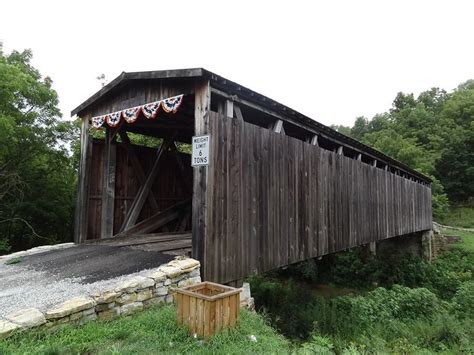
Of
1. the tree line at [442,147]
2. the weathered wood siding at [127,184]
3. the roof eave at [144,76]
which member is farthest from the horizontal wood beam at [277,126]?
the tree line at [442,147]

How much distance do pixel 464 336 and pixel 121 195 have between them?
753cm

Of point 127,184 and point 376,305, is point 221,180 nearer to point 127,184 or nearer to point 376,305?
point 127,184

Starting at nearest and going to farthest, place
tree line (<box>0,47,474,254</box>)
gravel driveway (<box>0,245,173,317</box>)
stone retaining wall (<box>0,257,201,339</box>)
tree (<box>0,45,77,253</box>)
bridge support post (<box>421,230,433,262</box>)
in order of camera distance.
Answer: stone retaining wall (<box>0,257,201,339</box>), gravel driveway (<box>0,245,173,317</box>), tree line (<box>0,47,474,254</box>), tree (<box>0,45,77,253</box>), bridge support post (<box>421,230,433,262</box>)

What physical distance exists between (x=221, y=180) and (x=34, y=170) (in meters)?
8.88

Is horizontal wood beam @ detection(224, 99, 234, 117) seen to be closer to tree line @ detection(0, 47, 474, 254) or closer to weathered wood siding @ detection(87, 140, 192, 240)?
weathered wood siding @ detection(87, 140, 192, 240)

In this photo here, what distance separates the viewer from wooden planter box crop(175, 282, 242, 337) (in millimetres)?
2668

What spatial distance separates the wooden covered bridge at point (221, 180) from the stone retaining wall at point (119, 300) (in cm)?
33

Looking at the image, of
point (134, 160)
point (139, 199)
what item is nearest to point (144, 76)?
point (134, 160)

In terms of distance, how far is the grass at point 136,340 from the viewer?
2.34m

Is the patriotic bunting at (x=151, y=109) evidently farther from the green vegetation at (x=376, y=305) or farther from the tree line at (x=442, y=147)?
the tree line at (x=442, y=147)

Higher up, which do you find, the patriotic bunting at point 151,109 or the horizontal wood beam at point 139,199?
the patriotic bunting at point 151,109

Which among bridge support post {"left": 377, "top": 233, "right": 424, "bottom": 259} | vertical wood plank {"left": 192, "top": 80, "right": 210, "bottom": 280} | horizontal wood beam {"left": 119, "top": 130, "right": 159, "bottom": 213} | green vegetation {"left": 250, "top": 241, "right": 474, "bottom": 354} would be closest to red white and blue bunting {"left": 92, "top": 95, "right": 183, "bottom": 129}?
vertical wood plank {"left": 192, "top": 80, "right": 210, "bottom": 280}

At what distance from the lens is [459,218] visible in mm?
23125

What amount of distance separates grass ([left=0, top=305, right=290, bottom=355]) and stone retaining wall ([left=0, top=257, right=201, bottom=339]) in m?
0.09
